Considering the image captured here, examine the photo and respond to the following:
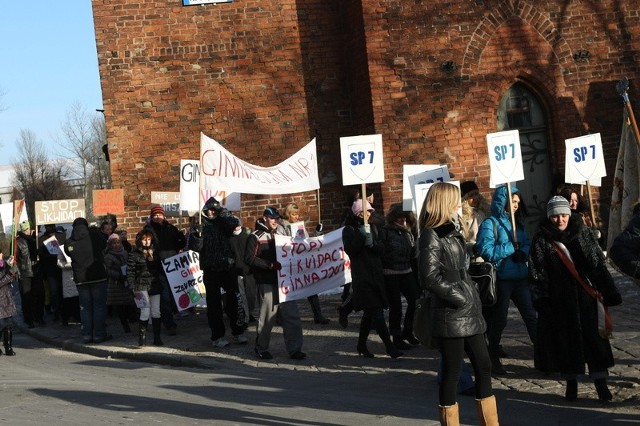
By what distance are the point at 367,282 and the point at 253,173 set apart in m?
4.53

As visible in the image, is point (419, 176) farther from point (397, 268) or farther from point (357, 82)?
point (357, 82)

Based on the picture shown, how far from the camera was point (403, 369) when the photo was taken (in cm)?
1163

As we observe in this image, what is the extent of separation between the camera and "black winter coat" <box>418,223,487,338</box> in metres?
7.55

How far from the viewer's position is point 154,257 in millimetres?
15086

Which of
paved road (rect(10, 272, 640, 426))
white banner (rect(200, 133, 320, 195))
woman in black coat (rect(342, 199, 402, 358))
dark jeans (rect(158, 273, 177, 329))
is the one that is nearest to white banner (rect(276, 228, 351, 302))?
paved road (rect(10, 272, 640, 426))

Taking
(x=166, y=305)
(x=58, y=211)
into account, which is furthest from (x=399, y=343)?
(x=58, y=211)

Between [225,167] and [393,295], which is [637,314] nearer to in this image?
[393,295]

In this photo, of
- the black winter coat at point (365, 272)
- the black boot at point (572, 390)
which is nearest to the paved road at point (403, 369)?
the black boot at point (572, 390)

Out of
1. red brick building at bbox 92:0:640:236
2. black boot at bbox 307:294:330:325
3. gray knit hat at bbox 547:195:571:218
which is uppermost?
red brick building at bbox 92:0:640:236

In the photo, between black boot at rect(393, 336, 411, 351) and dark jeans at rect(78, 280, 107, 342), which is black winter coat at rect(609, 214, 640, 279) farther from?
dark jeans at rect(78, 280, 107, 342)

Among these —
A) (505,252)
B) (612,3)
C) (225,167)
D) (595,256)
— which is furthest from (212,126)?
(595,256)

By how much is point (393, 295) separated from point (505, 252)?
95.0 inches

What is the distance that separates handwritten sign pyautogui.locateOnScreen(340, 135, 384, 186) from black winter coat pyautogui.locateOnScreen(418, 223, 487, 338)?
7025 millimetres

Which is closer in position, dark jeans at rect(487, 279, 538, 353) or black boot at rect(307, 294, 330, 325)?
dark jeans at rect(487, 279, 538, 353)
